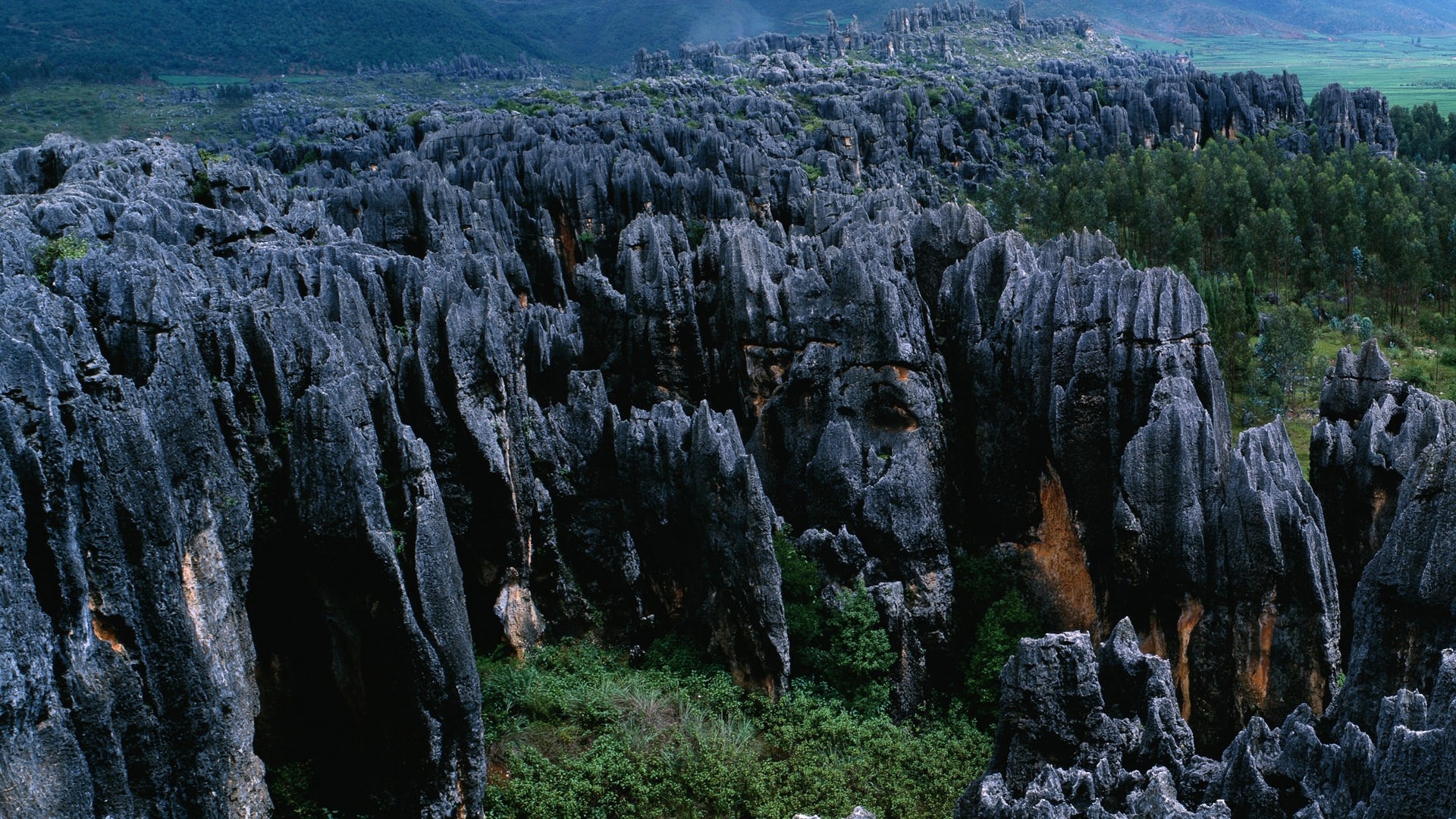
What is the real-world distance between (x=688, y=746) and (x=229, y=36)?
168 metres

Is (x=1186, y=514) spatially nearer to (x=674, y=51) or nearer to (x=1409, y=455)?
(x=1409, y=455)

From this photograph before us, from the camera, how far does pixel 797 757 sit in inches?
1003

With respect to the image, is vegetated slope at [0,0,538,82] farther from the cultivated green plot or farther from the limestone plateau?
the limestone plateau

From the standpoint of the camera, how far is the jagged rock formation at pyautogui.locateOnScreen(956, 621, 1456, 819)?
44.0 ft

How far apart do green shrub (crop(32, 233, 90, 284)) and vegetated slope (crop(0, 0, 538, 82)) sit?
11033 centimetres

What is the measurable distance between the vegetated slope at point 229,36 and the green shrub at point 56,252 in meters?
110

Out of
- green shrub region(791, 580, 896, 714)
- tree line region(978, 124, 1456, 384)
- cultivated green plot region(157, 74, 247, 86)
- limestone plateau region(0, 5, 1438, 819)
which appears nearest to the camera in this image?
limestone plateau region(0, 5, 1438, 819)

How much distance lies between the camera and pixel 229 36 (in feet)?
535

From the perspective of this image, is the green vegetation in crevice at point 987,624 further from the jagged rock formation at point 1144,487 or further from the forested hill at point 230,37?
the forested hill at point 230,37

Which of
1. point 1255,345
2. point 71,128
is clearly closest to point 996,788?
point 1255,345

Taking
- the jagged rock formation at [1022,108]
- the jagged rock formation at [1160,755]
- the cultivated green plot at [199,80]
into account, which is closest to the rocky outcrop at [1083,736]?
the jagged rock formation at [1160,755]

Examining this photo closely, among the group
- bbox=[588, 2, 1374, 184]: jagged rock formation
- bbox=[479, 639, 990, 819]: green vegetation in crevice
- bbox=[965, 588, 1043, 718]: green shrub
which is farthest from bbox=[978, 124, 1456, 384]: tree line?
bbox=[479, 639, 990, 819]: green vegetation in crevice

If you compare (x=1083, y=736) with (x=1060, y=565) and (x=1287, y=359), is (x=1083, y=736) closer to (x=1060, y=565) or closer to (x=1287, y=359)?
(x=1060, y=565)

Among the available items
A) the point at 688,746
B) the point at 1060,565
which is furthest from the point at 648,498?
the point at 1060,565
